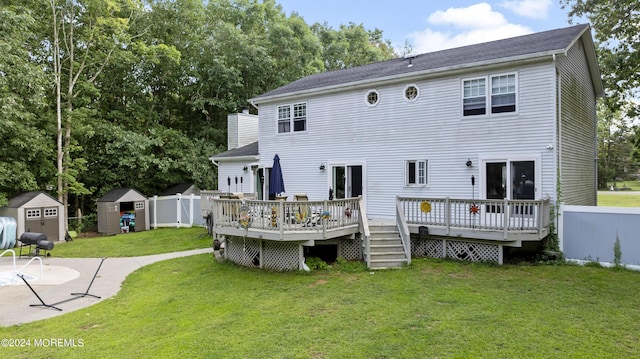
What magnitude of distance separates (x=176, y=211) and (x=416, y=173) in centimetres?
1281

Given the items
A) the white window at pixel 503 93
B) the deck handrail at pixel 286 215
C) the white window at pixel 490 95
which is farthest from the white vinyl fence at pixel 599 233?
the deck handrail at pixel 286 215

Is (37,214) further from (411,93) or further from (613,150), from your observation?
(613,150)

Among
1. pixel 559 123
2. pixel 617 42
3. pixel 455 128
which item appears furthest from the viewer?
pixel 617 42

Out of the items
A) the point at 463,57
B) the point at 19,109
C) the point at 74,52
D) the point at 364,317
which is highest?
the point at 74,52

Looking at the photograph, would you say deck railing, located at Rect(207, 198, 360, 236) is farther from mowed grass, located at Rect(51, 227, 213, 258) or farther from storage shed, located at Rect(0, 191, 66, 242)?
storage shed, located at Rect(0, 191, 66, 242)

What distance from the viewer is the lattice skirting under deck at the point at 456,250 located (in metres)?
9.67

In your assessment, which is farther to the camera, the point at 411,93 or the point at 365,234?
the point at 411,93

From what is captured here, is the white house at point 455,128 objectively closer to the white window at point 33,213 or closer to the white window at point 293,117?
the white window at point 293,117

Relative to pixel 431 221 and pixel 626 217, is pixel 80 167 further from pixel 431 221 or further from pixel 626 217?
pixel 626 217

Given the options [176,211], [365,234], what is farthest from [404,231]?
[176,211]

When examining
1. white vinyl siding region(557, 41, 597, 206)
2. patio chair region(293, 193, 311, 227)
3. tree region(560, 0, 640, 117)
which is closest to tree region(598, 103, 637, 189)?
tree region(560, 0, 640, 117)

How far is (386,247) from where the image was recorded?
392 inches

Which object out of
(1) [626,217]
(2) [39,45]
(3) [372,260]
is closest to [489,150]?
(1) [626,217]

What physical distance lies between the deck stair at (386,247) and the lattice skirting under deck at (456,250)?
0.83 meters
